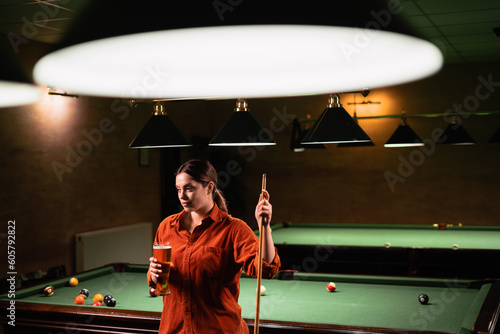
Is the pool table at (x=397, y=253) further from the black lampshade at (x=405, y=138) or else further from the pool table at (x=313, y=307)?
the pool table at (x=313, y=307)

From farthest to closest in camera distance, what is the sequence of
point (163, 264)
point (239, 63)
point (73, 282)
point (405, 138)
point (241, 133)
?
point (405, 138) < point (73, 282) < point (241, 133) < point (163, 264) < point (239, 63)

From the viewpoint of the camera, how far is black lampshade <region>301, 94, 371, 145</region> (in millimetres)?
2787

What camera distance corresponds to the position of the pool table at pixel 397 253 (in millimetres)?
4410

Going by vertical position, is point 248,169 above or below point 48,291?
above

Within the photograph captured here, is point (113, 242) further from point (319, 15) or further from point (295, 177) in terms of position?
point (319, 15)

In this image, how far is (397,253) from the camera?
4559 mm

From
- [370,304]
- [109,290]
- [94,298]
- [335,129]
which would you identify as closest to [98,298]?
[94,298]

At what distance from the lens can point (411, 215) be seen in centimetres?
→ 756

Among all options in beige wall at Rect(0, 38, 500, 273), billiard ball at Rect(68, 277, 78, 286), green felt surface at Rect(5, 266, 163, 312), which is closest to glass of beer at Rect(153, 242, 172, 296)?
green felt surface at Rect(5, 266, 163, 312)

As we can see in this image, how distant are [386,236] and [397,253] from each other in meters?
1.00

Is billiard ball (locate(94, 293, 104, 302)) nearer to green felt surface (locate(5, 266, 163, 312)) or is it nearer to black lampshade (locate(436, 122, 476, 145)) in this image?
green felt surface (locate(5, 266, 163, 312))

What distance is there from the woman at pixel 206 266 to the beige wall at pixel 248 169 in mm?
3409

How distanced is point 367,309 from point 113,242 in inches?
166

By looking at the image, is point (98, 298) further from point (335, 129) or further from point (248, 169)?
point (248, 169)
